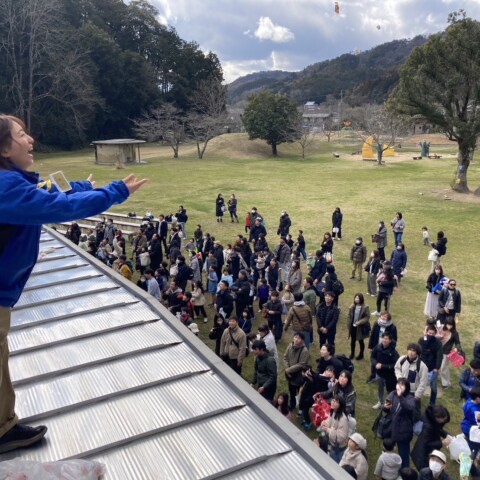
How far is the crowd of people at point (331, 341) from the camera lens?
5.39 m

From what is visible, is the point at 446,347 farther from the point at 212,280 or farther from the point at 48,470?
the point at 48,470

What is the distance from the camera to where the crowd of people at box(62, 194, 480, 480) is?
539 centimetres

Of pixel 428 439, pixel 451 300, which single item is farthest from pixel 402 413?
pixel 451 300

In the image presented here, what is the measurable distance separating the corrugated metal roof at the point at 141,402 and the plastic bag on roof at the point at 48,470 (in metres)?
0.39

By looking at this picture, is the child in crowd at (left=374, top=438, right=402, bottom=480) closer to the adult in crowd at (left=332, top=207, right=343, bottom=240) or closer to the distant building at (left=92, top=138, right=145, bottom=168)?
the adult in crowd at (left=332, top=207, right=343, bottom=240)

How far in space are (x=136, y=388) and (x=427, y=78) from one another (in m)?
23.3

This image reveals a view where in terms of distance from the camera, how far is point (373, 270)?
448 inches

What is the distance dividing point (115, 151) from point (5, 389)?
3741 centimetres

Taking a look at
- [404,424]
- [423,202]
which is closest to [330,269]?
[404,424]

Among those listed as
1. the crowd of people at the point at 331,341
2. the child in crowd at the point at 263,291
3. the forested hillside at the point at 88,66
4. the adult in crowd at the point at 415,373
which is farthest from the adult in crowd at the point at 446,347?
the forested hillside at the point at 88,66

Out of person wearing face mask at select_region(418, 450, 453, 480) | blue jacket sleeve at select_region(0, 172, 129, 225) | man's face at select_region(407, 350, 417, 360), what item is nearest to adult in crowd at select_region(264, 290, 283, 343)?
man's face at select_region(407, 350, 417, 360)

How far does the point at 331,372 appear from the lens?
20.6 ft

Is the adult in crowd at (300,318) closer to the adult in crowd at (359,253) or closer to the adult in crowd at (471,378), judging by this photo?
the adult in crowd at (471,378)

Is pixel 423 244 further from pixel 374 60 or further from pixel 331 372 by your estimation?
pixel 374 60
